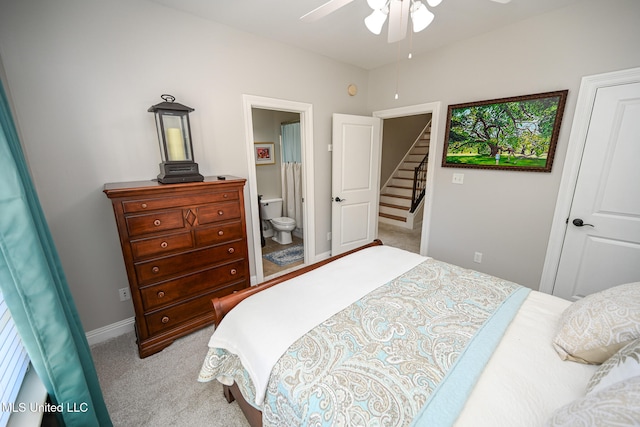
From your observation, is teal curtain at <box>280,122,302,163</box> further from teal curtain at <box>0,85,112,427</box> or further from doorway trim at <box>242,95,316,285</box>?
teal curtain at <box>0,85,112,427</box>

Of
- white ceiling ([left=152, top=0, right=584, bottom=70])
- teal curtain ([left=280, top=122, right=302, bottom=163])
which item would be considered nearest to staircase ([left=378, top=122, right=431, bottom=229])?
teal curtain ([left=280, top=122, right=302, bottom=163])

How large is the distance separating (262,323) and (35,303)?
2.63 ft

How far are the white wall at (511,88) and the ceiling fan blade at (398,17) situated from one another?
1.58m

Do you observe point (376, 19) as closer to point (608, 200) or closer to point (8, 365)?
point (8, 365)

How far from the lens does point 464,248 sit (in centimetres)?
286

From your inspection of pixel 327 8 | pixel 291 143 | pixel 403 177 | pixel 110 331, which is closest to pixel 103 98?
pixel 327 8

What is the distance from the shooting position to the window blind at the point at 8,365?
82 centimetres

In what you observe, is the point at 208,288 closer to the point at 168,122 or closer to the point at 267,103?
the point at 168,122

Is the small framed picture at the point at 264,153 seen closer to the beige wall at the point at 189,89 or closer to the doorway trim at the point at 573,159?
the beige wall at the point at 189,89

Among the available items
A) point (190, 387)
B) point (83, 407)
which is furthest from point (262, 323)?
point (190, 387)

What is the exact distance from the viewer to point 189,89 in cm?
213

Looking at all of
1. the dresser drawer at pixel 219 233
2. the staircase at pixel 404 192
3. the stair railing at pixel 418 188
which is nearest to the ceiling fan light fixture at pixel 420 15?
the dresser drawer at pixel 219 233

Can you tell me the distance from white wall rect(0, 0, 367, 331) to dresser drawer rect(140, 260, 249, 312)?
0.48m

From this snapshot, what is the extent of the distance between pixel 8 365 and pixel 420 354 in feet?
5.02
